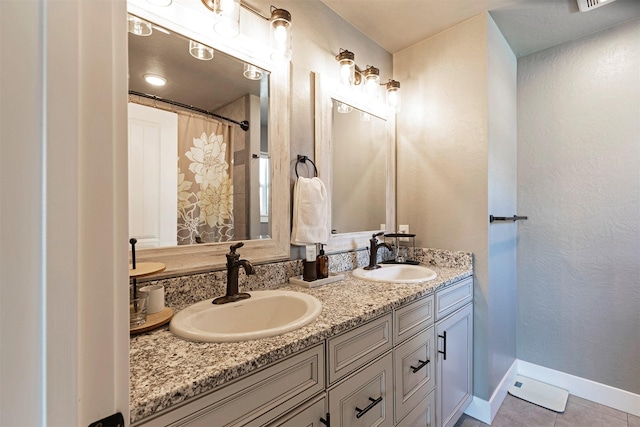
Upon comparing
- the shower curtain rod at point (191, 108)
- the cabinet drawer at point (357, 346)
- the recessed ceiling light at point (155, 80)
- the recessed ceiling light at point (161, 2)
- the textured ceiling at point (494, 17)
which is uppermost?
the textured ceiling at point (494, 17)

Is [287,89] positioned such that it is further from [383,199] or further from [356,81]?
[383,199]

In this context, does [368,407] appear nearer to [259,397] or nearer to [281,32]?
[259,397]

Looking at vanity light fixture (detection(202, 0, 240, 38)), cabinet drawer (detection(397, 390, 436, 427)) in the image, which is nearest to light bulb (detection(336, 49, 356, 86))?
vanity light fixture (detection(202, 0, 240, 38))

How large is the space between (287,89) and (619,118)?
209cm

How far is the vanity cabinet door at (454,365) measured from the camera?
4.75 ft

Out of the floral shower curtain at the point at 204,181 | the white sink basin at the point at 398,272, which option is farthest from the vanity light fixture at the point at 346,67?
the white sink basin at the point at 398,272

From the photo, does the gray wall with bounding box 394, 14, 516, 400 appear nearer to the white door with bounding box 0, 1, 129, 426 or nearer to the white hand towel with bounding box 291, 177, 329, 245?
the white hand towel with bounding box 291, 177, 329, 245

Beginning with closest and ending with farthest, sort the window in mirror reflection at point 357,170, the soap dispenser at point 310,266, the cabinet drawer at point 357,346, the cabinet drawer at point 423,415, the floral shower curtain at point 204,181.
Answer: the cabinet drawer at point 357,346 → the floral shower curtain at point 204,181 → the cabinet drawer at point 423,415 → the soap dispenser at point 310,266 → the window in mirror reflection at point 357,170

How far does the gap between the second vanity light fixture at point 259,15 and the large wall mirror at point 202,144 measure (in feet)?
0.13

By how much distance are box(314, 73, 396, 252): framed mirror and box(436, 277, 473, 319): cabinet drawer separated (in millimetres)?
587

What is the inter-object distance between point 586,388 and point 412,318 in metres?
1.67

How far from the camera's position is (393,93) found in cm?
200

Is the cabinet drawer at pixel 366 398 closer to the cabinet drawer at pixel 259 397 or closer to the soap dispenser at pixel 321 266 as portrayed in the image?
the cabinet drawer at pixel 259 397

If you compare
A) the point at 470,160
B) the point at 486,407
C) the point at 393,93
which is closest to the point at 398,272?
the point at 470,160
